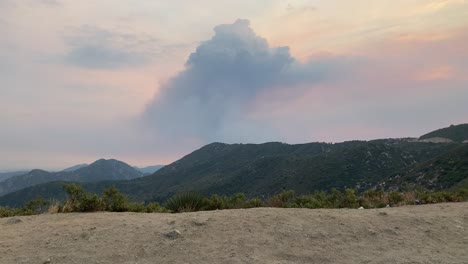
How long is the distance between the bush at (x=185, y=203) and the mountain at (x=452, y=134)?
106 metres

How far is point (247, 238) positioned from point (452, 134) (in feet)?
383

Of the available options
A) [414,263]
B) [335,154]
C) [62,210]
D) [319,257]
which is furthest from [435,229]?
[335,154]

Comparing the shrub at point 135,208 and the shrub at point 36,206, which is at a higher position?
the shrub at point 36,206

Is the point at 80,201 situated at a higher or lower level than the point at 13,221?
higher

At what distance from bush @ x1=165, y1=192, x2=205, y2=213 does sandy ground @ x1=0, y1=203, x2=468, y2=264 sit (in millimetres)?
2164

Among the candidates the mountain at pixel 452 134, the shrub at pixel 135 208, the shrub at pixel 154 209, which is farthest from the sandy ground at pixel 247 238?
the mountain at pixel 452 134

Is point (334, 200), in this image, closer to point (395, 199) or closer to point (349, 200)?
point (349, 200)

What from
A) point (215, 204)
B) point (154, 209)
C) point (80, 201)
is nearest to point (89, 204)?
point (80, 201)

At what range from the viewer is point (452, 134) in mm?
108250

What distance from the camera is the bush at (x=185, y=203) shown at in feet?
41.0

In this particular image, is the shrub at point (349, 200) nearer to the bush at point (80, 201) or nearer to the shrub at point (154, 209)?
the shrub at point (154, 209)

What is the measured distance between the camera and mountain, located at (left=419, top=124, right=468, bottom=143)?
340 ft

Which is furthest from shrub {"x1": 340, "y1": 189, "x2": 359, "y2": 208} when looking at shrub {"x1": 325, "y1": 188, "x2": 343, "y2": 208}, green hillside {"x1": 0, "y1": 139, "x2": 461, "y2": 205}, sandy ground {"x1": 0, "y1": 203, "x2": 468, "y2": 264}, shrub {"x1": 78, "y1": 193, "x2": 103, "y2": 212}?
green hillside {"x1": 0, "y1": 139, "x2": 461, "y2": 205}

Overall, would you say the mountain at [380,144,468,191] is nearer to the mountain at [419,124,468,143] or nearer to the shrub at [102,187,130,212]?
the shrub at [102,187,130,212]
